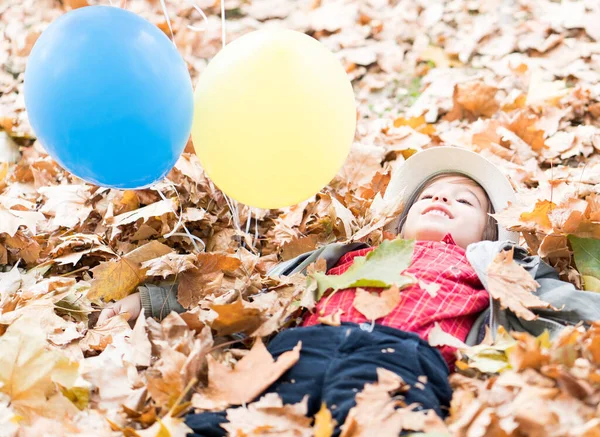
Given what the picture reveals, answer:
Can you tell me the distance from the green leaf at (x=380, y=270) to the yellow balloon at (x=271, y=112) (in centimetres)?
30

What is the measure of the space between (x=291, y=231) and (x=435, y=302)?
0.88 meters

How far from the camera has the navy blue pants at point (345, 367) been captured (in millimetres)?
1503

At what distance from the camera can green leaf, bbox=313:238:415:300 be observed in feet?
6.04

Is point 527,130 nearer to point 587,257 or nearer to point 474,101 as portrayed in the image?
point 474,101

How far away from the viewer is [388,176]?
9.74ft

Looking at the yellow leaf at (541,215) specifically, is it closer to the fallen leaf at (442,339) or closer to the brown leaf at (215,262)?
the fallen leaf at (442,339)

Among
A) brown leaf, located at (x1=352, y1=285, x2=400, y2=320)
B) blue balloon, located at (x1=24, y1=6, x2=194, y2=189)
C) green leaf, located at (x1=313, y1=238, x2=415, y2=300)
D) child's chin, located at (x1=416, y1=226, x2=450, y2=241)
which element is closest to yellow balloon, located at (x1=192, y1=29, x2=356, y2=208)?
blue balloon, located at (x1=24, y1=6, x2=194, y2=189)

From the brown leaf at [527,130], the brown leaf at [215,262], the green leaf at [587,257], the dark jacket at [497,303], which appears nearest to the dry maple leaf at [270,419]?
the dark jacket at [497,303]

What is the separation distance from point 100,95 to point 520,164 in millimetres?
2141

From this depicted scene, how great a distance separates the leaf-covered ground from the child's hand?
2.1 inches

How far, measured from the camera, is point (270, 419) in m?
1.46

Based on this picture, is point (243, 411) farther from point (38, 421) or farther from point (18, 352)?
point (18, 352)

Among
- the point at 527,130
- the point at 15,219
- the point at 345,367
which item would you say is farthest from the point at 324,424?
the point at 527,130

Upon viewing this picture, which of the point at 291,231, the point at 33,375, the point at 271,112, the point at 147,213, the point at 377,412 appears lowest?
the point at 291,231
